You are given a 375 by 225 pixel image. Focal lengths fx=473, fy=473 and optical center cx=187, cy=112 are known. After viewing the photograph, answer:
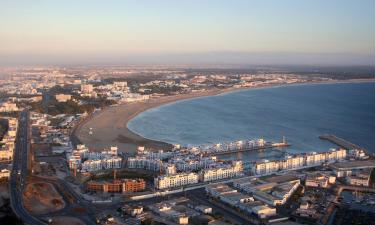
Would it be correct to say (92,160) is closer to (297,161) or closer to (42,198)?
(42,198)

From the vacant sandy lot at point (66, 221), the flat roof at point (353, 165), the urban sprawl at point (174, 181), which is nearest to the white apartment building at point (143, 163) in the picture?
the urban sprawl at point (174, 181)

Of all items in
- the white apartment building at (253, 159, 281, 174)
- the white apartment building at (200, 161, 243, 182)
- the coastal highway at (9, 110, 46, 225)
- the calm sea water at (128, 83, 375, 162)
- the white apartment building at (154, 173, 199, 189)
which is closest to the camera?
the coastal highway at (9, 110, 46, 225)

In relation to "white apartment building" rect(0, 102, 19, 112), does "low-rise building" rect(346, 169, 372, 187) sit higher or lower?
lower

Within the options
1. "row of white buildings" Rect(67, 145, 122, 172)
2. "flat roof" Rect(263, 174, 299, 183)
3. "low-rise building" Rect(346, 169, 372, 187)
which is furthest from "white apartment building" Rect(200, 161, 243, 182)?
"low-rise building" Rect(346, 169, 372, 187)

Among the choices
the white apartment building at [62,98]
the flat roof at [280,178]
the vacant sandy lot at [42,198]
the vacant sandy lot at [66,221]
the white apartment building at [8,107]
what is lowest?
the vacant sandy lot at [66,221]

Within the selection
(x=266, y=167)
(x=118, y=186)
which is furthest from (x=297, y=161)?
(x=118, y=186)

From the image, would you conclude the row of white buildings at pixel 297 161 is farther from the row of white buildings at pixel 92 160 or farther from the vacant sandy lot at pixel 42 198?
the vacant sandy lot at pixel 42 198

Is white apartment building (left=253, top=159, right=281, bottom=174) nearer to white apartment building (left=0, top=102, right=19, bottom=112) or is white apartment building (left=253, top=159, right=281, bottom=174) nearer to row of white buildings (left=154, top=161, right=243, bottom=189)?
row of white buildings (left=154, top=161, right=243, bottom=189)
